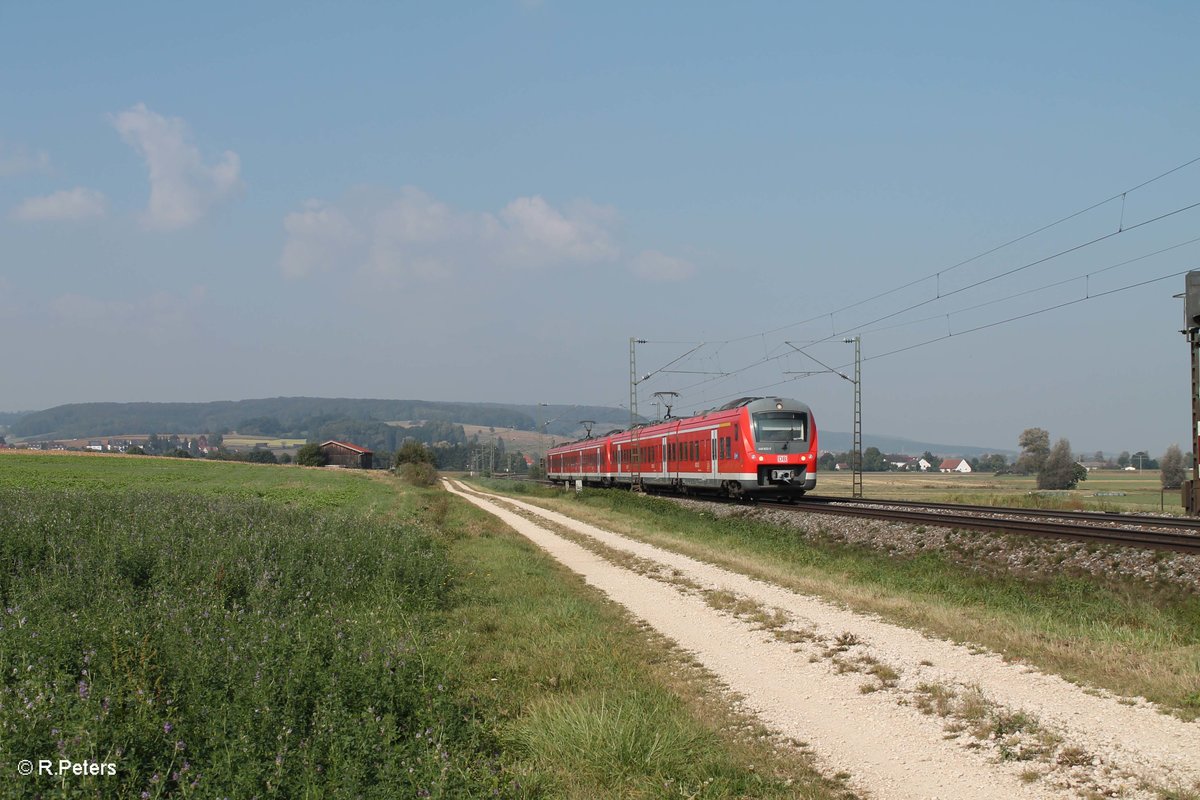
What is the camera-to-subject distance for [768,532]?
960 inches

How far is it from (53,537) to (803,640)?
30.8ft

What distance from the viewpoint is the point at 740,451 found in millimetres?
33312

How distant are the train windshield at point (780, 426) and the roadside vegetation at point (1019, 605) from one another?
352 inches

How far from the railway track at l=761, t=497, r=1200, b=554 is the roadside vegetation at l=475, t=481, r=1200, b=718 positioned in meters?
1.57

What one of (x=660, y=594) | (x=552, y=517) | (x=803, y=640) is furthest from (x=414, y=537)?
(x=552, y=517)

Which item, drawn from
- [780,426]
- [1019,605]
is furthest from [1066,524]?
[780,426]

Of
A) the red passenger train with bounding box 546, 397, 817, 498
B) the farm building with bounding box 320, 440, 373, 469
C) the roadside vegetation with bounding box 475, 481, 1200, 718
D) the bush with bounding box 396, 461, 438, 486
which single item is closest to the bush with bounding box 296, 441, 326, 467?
the farm building with bounding box 320, 440, 373, 469

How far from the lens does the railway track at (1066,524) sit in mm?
15922

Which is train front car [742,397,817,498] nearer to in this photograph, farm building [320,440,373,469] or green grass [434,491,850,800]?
green grass [434,491,850,800]

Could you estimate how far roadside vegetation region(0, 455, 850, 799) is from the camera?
16.9ft

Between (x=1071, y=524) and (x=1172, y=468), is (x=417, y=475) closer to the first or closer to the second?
(x=1172, y=468)

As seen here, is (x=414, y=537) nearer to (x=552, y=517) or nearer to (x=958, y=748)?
(x=958, y=748)

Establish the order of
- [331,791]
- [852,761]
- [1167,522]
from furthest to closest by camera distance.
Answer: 1. [1167,522]
2. [852,761]
3. [331,791]

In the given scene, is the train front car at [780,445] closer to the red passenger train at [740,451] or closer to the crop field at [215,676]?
the red passenger train at [740,451]
